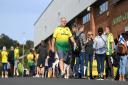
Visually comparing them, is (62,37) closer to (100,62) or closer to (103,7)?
(100,62)

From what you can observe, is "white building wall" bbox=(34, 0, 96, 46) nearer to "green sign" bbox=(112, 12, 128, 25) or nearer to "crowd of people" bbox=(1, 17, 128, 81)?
"green sign" bbox=(112, 12, 128, 25)

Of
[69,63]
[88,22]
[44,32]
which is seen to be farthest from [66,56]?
[44,32]

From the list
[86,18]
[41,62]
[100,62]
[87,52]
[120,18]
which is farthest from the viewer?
[86,18]

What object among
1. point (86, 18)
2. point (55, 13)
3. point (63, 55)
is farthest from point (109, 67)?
point (55, 13)

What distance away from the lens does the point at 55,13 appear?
2466 inches

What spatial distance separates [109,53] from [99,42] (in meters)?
0.63

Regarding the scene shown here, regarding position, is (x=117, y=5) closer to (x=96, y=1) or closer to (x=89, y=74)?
(x=96, y=1)

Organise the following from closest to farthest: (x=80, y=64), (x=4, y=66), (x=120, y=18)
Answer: (x=80, y=64) → (x=4, y=66) → (x=120, y=18)

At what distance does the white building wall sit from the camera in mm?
47219

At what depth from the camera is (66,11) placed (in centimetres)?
5494

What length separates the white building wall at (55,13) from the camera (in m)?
47.2

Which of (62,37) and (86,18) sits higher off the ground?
(86,18)

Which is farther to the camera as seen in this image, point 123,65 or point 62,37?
point 123,65

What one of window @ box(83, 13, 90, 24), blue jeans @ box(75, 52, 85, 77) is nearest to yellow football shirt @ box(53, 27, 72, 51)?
blue jeans @ box(75, 52, 85, 77)
